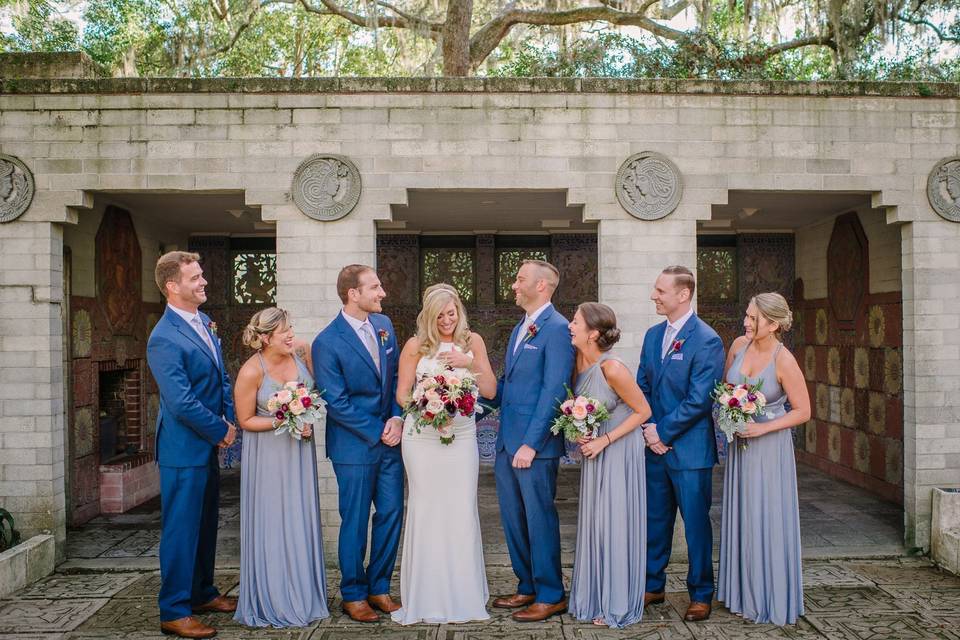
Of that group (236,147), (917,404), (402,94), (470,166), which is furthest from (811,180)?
(236,147)

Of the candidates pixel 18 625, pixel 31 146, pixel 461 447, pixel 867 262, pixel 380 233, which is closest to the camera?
pixel 461 447

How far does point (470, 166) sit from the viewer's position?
6609mm

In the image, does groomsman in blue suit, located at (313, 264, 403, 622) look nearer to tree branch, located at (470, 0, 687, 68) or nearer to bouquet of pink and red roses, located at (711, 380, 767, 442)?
bouquet of pink and red roses, located at (711, 380, 767, 442)

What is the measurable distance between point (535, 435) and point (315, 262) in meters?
2.82

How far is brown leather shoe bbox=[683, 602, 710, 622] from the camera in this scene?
4.97 meters

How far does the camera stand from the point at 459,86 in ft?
21.6

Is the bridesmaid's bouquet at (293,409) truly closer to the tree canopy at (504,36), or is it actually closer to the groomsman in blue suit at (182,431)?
the groomsman in blue suit at (182,431)

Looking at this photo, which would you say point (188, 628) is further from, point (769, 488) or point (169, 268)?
point (769, 488)

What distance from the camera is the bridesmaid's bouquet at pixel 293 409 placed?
462cm

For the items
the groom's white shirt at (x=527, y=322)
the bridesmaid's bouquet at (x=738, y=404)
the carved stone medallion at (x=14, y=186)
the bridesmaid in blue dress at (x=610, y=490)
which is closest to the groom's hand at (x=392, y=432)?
the groom's white shirt at (x=527, y=322)

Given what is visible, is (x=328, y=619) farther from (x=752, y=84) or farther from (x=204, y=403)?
(x=752, y=84)

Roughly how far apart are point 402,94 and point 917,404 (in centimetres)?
536

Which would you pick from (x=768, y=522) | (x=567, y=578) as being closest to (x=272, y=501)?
(x=567, y=578)

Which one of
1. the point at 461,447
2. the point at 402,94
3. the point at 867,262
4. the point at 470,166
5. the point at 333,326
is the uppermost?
the point at 402,94
